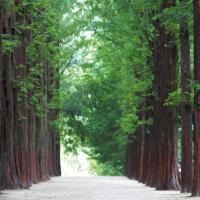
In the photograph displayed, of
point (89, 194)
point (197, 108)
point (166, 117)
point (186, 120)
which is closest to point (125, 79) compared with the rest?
Answer: point (166, 117)

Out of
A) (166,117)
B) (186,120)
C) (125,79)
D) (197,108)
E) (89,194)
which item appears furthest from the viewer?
(125,79)

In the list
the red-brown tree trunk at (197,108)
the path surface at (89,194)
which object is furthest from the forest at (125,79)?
the path surface at (89,194)

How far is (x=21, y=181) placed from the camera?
80.7ft

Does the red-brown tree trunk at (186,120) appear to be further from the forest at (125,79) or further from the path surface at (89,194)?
the path surface at (89,194)

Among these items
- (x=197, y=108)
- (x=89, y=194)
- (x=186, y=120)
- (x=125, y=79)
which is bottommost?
(x=89, y=194)

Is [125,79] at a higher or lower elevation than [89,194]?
higher

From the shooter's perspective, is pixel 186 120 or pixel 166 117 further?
pixel 166 117

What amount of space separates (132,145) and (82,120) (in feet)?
45.5

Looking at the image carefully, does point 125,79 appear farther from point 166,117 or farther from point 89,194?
point 89,194

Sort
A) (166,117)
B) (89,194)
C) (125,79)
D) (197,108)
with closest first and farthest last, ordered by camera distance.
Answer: (197,108) → (89,194) → (166,117) → (125,79)

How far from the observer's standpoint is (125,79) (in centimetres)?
4175

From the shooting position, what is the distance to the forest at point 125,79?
2142 cm

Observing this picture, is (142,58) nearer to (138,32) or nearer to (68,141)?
(138,32)

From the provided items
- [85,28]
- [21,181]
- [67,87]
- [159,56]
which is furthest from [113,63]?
[21,181]
